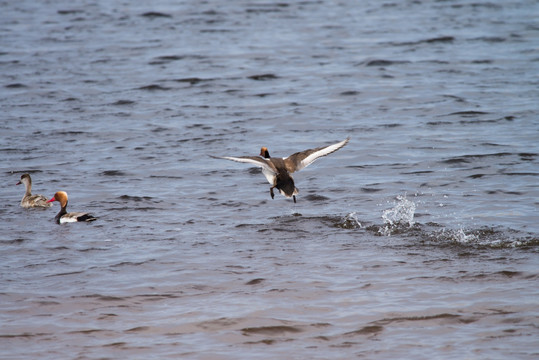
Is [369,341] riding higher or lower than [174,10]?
lower

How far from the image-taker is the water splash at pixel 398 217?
10.7m

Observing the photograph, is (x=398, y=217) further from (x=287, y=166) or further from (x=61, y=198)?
(x=61, y=198)

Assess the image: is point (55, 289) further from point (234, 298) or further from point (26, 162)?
point (26, 162)

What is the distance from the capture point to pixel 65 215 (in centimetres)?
1147

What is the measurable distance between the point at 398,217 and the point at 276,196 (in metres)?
2.50

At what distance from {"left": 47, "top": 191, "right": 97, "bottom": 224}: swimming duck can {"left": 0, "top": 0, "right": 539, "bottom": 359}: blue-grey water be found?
118 millimetres

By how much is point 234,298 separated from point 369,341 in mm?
1635

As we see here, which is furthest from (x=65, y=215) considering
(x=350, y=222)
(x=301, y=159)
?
(x=350, y=222)

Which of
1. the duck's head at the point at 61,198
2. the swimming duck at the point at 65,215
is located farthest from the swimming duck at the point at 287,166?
the duck's head at the point at 61,198

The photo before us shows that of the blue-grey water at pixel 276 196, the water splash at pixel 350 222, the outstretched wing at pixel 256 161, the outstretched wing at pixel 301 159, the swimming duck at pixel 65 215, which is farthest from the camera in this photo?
the outstretched wing at pixel 301 159

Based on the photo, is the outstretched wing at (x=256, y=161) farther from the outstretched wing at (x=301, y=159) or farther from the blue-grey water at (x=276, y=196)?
the blue-grey water at (x=276, y=196)

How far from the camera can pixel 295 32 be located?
27938mm

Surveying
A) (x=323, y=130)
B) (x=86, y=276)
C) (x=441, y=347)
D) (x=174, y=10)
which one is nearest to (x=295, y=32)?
(x=174, y=10)

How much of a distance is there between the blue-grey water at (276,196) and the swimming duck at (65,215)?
12cm
